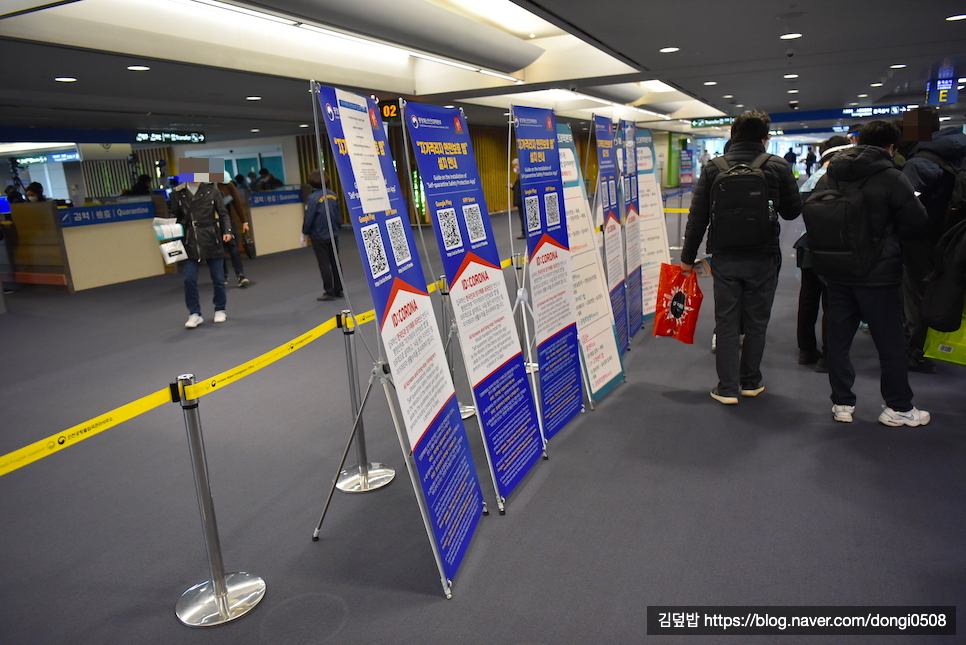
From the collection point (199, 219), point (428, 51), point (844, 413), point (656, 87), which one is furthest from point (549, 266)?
point (656, 87)

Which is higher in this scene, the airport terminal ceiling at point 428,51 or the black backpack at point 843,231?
the airport terminal ceiling at point 428,51

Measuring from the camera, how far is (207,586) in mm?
2254

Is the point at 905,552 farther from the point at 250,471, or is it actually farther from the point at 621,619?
the point at 250,471

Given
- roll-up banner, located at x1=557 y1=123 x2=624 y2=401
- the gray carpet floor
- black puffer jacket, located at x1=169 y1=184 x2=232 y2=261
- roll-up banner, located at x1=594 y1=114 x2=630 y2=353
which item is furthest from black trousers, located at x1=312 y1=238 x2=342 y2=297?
roll-up banner, located at x1=557 y1=123 x2=624 y2=401

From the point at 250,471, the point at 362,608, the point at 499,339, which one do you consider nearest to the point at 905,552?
the point at 499,339

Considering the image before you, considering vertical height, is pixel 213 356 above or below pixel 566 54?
below

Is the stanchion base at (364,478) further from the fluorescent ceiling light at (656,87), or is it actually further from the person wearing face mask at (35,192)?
the fluorescent ceiling light at (656,87)

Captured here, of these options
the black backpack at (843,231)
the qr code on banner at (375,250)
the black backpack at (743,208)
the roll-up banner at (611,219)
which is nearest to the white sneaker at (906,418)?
the black backpack at (843,231)

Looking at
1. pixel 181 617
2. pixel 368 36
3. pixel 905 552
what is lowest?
pixel 905 552

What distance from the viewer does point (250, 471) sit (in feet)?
10.4

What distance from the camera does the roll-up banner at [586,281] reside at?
3.77 metres

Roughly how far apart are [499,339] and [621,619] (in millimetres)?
1272

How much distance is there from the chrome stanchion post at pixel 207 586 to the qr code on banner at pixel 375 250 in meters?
0.71

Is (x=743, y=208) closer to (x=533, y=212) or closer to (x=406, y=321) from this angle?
(x=533, y=212)
